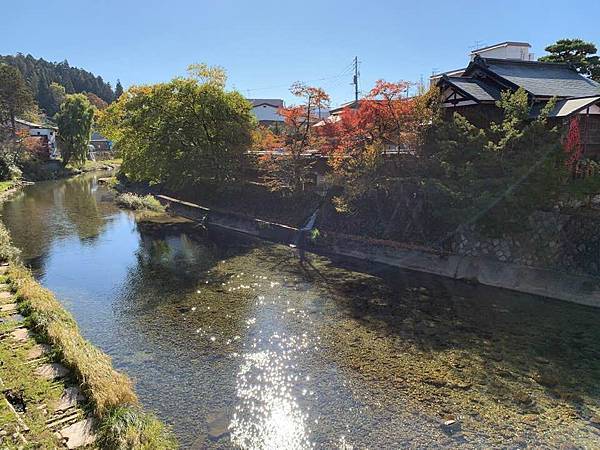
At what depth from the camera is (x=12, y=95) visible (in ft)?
147

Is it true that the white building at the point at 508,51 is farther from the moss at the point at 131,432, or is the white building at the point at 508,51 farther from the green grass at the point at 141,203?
the moss at the point at 131,432

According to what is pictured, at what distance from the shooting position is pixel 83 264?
16.3 meters

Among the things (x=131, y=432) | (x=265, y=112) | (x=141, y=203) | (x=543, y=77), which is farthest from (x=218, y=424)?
(x=265, y=112)

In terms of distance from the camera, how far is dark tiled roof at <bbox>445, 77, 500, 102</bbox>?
637 inches

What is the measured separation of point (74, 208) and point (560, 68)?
29.0m

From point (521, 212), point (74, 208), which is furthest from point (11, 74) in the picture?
point (521, 212)

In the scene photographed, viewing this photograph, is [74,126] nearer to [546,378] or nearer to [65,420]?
[65,420]

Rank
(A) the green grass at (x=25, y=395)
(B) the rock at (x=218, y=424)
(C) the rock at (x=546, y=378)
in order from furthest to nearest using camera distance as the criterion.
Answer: (C) the rock at (x=546, y=378) → (B) the rock at (x=218, y=424) → (A) the green grass at (x=25, y=395)

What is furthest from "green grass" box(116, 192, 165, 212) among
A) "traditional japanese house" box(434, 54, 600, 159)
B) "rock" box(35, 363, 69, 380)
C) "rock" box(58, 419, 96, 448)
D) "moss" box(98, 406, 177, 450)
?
"rock" box(58, 419, 96, 448)

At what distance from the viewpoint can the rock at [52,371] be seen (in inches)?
268

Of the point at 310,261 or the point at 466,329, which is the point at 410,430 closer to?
the point at 466,329

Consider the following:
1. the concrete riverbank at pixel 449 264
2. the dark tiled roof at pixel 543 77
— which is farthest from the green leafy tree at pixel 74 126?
the dark tiled roof at pixel 543 77

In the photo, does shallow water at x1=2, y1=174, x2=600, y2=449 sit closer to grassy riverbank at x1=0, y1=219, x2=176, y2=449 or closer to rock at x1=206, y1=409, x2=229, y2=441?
rock at x1=206, y1=409, x2=229, y2=441

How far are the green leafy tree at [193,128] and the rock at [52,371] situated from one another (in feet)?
58.4
